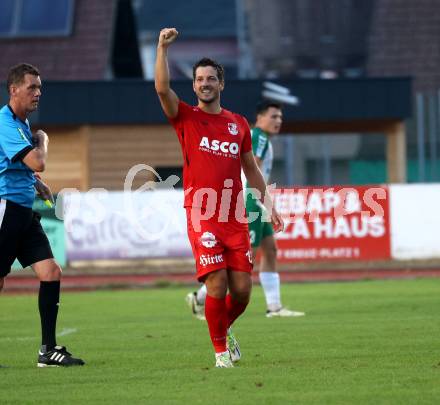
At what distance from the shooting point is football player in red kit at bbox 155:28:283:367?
917cm

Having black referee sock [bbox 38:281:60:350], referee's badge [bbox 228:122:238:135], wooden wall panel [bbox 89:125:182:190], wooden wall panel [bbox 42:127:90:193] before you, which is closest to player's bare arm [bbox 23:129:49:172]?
black referee sock [bbox 38:281:60:350]

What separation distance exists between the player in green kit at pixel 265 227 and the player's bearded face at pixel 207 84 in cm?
468

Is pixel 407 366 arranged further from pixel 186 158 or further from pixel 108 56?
pixel 108 56

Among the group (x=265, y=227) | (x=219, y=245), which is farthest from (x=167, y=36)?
(x=265, y=227)

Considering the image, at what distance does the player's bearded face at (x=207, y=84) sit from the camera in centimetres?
915

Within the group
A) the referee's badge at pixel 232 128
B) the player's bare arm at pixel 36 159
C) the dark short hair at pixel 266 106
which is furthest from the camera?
the dark short hair at pixel 266 106

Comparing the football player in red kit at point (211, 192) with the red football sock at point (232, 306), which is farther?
the red football sock at point (232, 306)

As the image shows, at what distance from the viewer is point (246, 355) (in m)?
10.1

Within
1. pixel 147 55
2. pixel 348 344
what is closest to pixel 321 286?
pixel 348 344

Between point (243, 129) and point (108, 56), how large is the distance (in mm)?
29967

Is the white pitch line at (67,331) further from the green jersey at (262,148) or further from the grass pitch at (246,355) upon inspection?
the green jersey at (262,148)

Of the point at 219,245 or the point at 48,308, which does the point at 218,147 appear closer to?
the point at 219,245

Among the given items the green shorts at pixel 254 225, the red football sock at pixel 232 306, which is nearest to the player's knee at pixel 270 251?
the green shorts at pixel 254 225

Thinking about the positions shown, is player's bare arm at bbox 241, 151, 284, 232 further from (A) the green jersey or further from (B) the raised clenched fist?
(A) the green jersey
